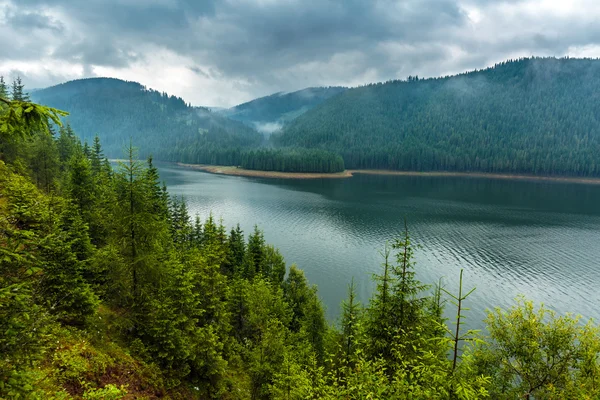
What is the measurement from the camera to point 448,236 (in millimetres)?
75188

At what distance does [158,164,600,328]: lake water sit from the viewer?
160ft

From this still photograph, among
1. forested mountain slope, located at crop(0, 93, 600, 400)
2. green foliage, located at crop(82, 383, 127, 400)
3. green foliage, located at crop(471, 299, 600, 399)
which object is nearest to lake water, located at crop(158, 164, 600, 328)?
green foliage, located at crop(471, 299, 600, 399)

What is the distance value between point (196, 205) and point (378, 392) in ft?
315

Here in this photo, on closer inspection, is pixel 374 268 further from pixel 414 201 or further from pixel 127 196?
pixel 414 201

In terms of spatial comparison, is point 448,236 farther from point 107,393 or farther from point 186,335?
point 107,393

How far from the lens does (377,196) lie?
132 metres

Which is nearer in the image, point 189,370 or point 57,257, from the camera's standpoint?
point 57,257

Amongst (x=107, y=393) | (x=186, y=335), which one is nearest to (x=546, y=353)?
(x=186, y=335)

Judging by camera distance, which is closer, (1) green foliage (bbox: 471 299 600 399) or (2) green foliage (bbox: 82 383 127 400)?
(2) green foliage (bbox: 82 383 127 400)

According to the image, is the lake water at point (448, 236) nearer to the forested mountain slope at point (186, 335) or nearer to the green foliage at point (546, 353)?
the green foliage at point (546, 353)

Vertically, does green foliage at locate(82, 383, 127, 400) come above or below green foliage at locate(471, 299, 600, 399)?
above

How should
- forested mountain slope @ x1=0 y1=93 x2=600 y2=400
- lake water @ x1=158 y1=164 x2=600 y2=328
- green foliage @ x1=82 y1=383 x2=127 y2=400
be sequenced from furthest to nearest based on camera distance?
lake water @ x1=158 y1=164 x2=600 y2=328
forested mountain slope @ x1=0 y1=93 x2=600 y2=400
green foliage @ x1=82 y1=383 x2=127 y2=400

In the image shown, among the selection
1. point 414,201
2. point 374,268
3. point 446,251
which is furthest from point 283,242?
point 414,201

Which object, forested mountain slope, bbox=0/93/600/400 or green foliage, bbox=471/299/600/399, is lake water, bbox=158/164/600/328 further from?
A: forested mountain slope, bbox=0/93/600/400
